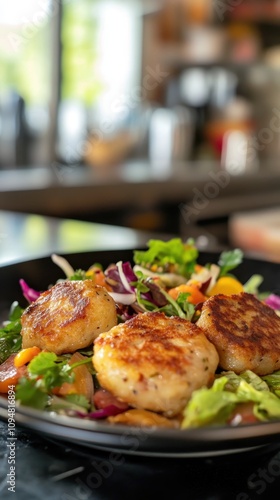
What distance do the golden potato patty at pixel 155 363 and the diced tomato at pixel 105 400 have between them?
16 millimetres

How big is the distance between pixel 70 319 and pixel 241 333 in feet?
1.16

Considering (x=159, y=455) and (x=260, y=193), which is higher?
(x=159, y=455)

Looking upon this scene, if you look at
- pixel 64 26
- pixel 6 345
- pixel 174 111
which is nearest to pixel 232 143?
pixel 174 111

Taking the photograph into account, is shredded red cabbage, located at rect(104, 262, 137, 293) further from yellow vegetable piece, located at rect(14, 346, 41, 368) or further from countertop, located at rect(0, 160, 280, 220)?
countertop, located at rect(0, 160, 280, 220)

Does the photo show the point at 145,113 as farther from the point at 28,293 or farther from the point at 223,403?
the point at 223,403

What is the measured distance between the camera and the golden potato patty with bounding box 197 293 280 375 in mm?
1248

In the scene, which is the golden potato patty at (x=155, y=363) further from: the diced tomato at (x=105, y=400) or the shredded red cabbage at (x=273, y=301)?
the shredded red cabbage at (x=273, y=301)

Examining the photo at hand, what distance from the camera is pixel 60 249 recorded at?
96.7 inches

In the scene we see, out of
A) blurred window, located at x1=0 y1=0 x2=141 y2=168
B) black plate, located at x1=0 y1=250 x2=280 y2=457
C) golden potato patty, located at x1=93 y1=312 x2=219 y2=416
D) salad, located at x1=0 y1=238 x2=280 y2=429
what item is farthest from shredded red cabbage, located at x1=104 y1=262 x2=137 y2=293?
blurred window, located at x1=0 y1=0 x2=141 y2=168

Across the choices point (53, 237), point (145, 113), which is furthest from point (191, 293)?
point (145, 113)

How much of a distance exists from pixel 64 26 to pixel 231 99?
2351 mm

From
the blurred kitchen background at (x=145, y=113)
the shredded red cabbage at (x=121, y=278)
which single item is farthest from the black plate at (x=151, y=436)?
the blurred kitchen background at (x=145, y=113)

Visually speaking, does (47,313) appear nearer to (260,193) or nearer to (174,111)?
(260,193)

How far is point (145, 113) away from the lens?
6219 millimetres
